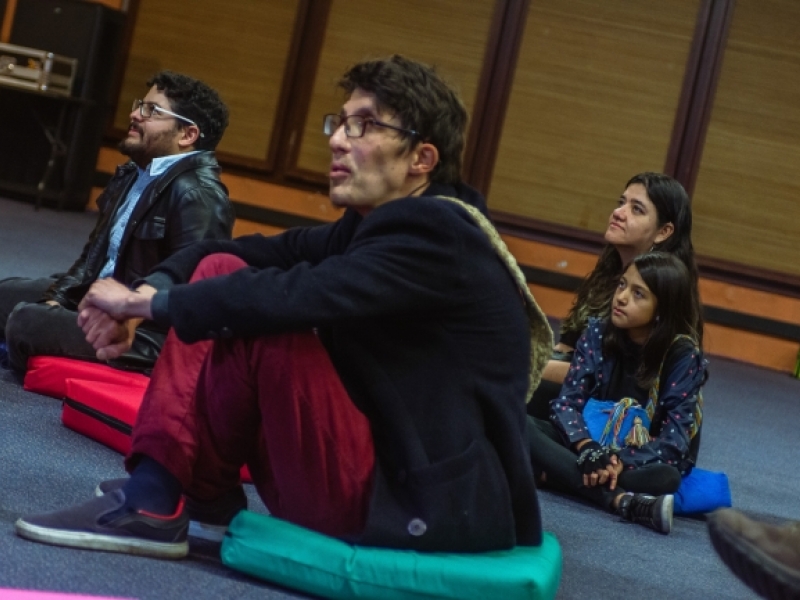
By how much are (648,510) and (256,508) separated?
1098 mm

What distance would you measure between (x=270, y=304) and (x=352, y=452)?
0.29 metres

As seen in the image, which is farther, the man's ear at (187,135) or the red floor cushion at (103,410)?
the man's ear at (187,135)

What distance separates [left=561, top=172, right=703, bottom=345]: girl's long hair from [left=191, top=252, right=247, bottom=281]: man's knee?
1.85 m

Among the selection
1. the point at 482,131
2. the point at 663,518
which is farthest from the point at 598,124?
the point at 663,518

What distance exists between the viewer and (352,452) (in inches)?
79.5

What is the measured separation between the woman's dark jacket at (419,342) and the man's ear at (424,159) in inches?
2.3

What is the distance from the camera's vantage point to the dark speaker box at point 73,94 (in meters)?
8.19

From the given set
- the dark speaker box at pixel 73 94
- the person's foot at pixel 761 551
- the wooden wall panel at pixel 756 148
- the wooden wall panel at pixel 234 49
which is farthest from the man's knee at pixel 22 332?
the wooden wall panel at pixel 756 148

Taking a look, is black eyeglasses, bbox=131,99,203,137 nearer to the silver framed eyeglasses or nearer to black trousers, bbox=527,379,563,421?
the silver framed eyeglasses

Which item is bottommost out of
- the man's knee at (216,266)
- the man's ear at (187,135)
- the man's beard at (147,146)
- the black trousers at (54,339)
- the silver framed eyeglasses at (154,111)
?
the black trousers at (54,339)

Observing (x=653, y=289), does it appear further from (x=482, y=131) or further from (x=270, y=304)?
(x=482, y=131)

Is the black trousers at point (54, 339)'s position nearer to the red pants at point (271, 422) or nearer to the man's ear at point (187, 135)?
the man's ear at point (187, 135)

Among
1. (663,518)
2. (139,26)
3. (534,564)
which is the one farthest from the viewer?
(139,26)

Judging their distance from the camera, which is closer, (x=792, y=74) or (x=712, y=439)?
(x=712, y=439)
